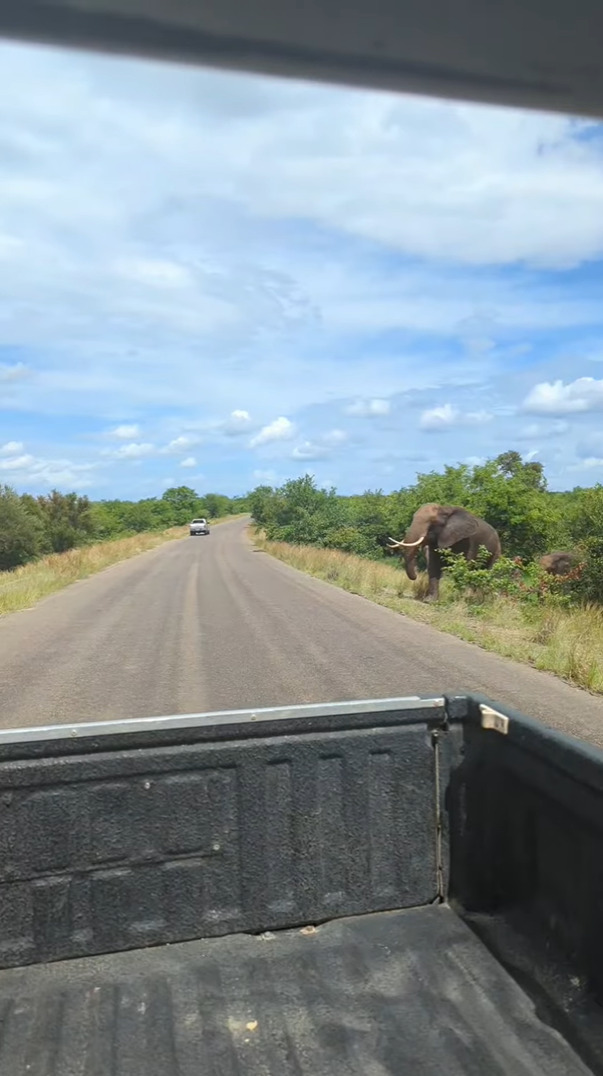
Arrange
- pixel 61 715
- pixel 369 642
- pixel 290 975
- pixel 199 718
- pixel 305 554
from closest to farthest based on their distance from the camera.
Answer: pixel 290 975 < pixel 199 718 < pixel 61 715 < pixel 369 642 < pixel 305 554

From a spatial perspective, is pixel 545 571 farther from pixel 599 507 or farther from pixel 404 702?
pixel 404 702

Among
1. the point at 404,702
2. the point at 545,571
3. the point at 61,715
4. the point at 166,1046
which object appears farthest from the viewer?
the point at 545,571

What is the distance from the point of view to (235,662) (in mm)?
11484

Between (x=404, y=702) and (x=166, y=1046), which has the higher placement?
(x=404, y=702)

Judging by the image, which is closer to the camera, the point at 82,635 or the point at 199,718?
the point at 199,718

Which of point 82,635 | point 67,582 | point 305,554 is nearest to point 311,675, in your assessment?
point 82,635

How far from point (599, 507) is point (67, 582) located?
1694cm

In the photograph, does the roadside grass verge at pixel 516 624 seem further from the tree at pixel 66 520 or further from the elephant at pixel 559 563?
the tree at pixel 66 520

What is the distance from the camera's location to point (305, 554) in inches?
1342

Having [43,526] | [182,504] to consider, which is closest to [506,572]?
[43,526]

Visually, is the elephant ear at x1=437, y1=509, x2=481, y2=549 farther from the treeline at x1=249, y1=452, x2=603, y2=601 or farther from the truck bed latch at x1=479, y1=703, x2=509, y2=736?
the truck bed latch at x1=479, y1=703, x2=509, y2=736

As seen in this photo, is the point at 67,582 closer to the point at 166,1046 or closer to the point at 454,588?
the point at 454,588

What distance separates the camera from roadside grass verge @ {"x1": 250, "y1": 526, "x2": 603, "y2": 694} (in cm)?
1009

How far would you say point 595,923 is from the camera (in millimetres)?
2453
